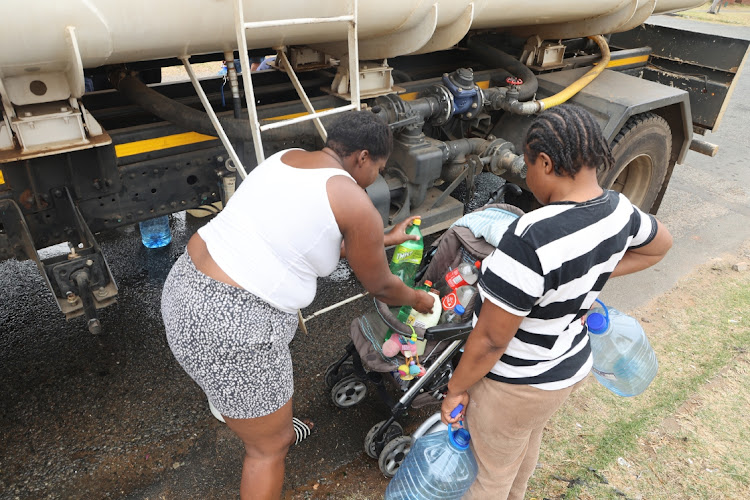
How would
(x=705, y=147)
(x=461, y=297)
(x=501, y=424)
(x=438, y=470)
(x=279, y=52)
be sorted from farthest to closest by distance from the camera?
1. (x=705, y=147)
2. (x=279, y=52)
3. (x=461, y=297)
4. (x=438, y=470)
5. (x=501, y=424)

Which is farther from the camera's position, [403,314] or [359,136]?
[403,314]

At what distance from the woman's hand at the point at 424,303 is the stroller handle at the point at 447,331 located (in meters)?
0.08

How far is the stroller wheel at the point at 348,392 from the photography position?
282 centimetres

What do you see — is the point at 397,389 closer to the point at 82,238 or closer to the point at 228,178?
the point at 228,178

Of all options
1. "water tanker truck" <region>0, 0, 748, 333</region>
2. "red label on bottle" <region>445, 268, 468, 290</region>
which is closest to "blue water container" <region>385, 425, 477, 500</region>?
"red label on bottle" <region>445, 268, 468, 290</region>

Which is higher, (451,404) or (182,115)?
(182,115)

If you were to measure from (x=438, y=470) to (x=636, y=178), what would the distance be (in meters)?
3.63

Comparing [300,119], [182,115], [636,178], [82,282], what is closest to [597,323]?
[300,119]

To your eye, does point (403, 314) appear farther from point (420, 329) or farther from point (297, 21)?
point (297, 21)

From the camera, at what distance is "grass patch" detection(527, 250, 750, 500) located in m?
2.58

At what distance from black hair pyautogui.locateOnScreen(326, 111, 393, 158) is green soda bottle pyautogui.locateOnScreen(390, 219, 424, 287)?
56 cm

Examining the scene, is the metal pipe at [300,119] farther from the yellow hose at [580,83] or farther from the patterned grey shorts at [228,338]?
the yellow hose at [580,83]

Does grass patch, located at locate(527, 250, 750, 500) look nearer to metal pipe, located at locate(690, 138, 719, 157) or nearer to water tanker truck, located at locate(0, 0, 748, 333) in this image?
water tanker truck, located at locate(0, 0, 748, 333)

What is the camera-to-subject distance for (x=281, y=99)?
11.8 ft
